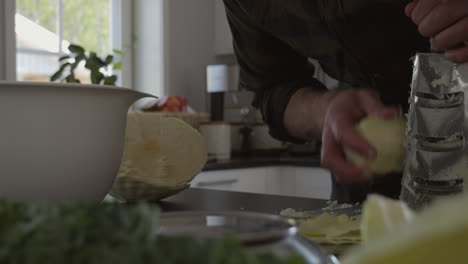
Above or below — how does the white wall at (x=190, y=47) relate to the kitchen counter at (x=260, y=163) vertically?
above

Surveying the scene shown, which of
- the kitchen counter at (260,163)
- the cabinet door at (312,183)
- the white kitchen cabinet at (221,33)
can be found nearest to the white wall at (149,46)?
the white kitchen cabinet at (221,33)

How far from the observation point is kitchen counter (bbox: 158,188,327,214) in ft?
2.27

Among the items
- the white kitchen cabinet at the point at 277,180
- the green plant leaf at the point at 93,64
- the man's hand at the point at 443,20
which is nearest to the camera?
the man's hand at the point at 443,20

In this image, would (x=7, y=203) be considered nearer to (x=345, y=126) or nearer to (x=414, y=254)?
(x=414, y=254)

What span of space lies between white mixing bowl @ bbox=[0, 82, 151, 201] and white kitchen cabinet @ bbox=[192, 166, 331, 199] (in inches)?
60.6

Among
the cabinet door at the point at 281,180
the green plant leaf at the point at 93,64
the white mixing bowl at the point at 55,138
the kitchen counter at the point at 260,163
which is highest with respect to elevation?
the green plant leaf at the point at 93,64

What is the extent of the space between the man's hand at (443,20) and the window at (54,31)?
1.86m

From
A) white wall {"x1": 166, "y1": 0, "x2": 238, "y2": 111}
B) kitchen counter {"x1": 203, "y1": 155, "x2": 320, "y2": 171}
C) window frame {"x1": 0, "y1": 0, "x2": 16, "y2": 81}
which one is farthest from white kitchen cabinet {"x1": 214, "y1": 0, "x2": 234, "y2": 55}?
window frame {"x1": 0, "y1": 0, "x2": 16, "y2": 81}

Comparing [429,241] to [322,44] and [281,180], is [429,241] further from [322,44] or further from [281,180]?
[281,180]

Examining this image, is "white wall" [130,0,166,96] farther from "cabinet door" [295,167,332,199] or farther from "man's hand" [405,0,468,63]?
"man's hand" [405,0,468,63]

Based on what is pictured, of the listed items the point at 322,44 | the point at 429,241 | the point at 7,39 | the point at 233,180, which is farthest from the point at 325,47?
the point at 7,39

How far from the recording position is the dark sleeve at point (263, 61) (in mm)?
1146

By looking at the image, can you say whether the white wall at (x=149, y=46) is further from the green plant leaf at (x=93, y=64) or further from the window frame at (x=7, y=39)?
the green plant leaf at (x=93, y=64)

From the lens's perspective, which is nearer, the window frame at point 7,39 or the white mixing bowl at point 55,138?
the white mixing bowl at point 55,138
